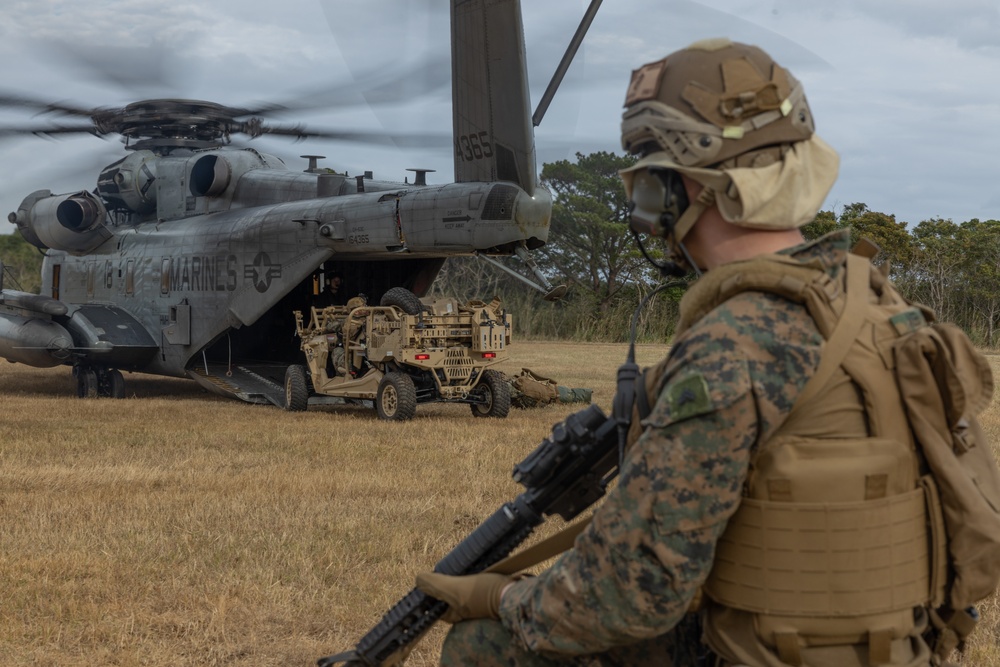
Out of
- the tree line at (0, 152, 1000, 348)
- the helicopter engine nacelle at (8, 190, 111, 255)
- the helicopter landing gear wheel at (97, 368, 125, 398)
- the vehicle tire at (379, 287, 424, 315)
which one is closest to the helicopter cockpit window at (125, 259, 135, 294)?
the helicopter engine nacelle at (8, 190, 111, 255)

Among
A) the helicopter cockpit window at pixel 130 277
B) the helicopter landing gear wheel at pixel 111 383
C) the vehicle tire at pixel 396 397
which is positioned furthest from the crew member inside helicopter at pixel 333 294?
the helicopter landing gear wheel at pixel 111 383

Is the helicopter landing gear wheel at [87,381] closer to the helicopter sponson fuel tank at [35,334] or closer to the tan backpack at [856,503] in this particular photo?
the helicopter sponson fuel tank at [35,334]

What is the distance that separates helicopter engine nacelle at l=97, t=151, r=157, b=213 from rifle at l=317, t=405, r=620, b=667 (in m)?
13.7

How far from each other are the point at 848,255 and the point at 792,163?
218 millimetres

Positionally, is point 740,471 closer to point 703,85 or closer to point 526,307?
point 703,85

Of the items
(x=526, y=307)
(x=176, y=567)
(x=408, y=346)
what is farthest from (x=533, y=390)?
(x=526, y=307)

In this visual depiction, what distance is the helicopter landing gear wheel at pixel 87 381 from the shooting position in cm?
1475

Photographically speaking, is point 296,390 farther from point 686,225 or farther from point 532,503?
point 686,225

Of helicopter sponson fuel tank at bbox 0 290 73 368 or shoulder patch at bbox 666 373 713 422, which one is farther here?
helicopter sponson fuel tank at bbox 0 290 73 368

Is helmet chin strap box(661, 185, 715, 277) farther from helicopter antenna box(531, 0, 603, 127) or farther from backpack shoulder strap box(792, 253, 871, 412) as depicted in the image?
helicopter antenna box(531, 0, 603, 127)

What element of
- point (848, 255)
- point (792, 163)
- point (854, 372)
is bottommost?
point (854, 372)

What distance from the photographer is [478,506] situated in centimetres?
671

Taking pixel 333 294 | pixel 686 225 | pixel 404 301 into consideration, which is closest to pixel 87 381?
pixel 333 294

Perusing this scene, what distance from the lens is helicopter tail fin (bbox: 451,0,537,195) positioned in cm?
1072
